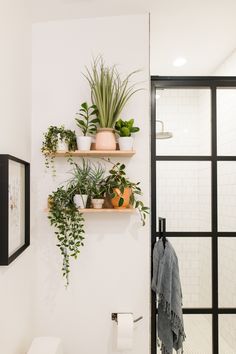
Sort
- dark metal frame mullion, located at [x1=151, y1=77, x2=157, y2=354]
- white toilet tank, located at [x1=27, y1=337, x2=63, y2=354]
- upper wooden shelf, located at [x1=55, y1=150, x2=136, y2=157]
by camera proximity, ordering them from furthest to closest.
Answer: dark metal frame mullion, located at [x1=151, y1=77, x2=157, y2=354] → upper wooden shelf, located at [x1=55, y1=150, x2=136, y2=157] → white toilet tank, located at [x1=27, y1=337, x2=63, y2=354]

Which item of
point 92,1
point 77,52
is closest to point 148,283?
point 77,52

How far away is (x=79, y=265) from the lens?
1.83 meters

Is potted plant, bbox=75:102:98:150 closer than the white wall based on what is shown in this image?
No

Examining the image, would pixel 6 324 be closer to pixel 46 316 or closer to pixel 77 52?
pixel 46 316

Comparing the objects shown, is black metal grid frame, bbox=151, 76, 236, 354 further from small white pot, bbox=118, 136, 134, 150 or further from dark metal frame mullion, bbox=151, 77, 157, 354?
small white pot, bbox=118, 136, 134, 150

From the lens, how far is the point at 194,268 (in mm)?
2018

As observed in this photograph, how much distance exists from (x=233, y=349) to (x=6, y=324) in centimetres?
147

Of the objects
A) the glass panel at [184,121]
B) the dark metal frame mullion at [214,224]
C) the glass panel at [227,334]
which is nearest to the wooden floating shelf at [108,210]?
the glass panel at [184,121]

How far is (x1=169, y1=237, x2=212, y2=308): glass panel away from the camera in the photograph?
79.1 inches

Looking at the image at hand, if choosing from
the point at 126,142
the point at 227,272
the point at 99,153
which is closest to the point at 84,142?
the point at 99,153

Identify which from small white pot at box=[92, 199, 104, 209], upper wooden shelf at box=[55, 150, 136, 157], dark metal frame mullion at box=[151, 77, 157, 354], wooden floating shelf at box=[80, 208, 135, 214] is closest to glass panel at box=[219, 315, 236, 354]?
dark metal frame mullion at box=[151, 77, 157, 354]

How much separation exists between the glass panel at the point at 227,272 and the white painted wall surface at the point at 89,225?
20.2 inches

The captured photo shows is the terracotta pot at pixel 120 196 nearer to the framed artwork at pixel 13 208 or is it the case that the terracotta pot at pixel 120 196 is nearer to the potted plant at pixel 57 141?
the potted plant at pixel 57 141

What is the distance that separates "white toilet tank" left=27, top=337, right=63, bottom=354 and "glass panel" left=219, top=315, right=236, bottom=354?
104 cm
